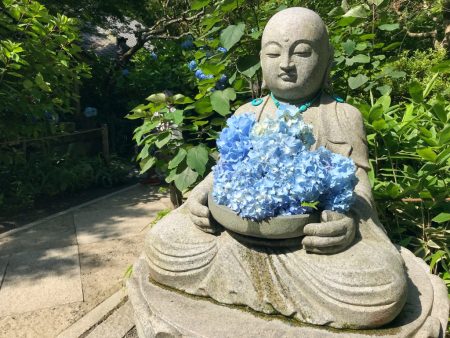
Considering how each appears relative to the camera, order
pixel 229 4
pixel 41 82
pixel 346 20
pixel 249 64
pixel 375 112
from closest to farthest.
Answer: pixel 229 4, pixel 249 64, pixel 375 112, pixel 346 20, pixel 41 82

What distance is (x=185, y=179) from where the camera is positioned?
3.48 m

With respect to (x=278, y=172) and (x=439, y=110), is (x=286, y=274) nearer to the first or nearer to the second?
(x=278, y=172)

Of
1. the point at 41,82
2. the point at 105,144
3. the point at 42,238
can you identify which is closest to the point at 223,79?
the point at 41,82

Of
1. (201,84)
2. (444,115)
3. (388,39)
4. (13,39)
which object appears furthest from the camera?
(388,39)

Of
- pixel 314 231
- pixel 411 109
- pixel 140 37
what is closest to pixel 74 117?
pixel 140 37

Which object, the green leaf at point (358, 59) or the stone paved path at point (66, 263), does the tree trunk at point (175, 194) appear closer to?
the stone paved path at point (66, 263)

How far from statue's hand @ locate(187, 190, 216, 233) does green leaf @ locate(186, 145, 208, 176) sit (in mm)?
882

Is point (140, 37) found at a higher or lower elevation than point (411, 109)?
higher

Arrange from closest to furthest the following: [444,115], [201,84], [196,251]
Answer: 1. [196,251]
2. [444,115]
3. [201,84]

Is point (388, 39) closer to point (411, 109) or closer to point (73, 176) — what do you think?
point (411, 109)

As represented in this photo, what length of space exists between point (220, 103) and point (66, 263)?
83.0 inches

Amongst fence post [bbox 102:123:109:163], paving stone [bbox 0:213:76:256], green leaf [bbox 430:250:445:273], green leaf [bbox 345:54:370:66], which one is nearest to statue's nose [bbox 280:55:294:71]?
green leaf [bbox 345:54:370:66]

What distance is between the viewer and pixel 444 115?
10.2 feet

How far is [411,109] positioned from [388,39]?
7.82ft
